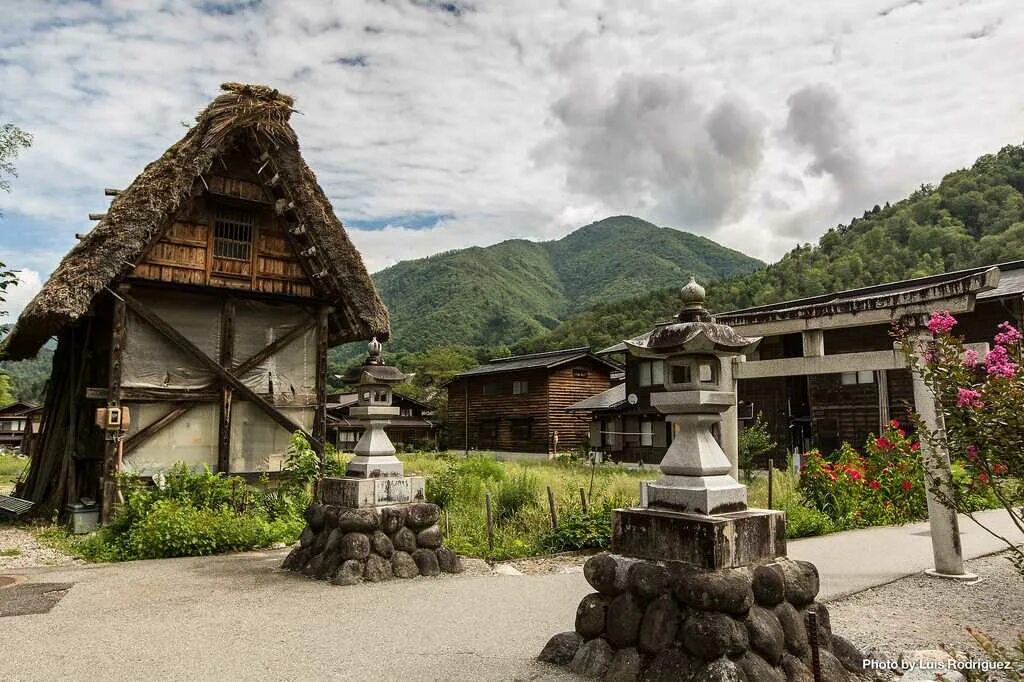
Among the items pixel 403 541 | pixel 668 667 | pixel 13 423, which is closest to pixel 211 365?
pixel 403 541

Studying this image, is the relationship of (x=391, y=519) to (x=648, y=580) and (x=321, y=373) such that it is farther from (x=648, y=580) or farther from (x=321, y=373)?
(x=321, y=373)

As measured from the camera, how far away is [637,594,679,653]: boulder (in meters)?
4.44

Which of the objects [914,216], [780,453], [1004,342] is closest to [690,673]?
[1004,342]

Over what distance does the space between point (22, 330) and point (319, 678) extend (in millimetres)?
10116

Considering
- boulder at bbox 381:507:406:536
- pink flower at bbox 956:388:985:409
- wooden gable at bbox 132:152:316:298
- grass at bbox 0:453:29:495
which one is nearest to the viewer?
pink flower at bbox 956:388:985:409

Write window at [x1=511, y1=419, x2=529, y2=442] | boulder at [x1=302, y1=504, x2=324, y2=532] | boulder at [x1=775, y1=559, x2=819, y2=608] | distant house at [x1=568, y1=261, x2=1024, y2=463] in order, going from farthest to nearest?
window at [x1=511, y1=419, x2=529, y2=442], boulder at [x1=302, y1=504, x2=324, y2=532], distant house at [x1=568, y1=261, x2=1024, y2=463], boulder at [x1=775, y1=559, x2=819, y2=608]

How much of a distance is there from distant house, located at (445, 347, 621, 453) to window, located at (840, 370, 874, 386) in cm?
1432

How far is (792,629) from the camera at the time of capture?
454 cm

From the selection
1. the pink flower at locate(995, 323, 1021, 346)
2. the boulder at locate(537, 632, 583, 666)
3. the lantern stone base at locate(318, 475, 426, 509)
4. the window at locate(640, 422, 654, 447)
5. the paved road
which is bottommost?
the paved road

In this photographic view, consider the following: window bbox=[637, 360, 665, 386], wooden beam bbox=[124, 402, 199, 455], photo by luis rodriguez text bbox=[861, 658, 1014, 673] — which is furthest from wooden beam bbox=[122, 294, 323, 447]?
window bbox=[637, 360, 665, 386]

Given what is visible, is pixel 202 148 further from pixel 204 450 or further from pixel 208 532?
pixel 208 532

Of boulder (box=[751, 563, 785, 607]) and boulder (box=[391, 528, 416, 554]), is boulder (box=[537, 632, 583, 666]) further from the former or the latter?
boulder (box=[391, 528, 416, 554])

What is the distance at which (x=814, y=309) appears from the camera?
9.02 m

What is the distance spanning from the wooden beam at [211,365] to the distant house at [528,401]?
2466 cm
